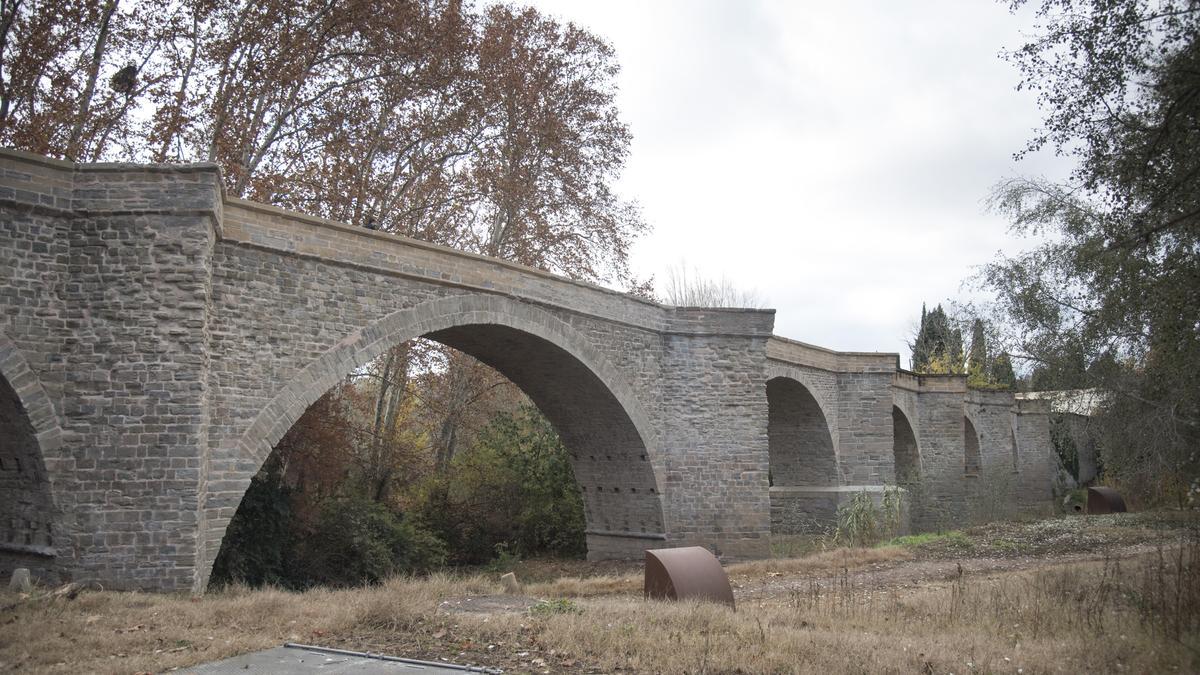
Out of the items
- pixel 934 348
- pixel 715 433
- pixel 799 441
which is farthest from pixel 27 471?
pixel 934 348

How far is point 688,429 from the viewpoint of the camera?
15.8 metres

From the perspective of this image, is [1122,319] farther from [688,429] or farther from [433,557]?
[433,557]

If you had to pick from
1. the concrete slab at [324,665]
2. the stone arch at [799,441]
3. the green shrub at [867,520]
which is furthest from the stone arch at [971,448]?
the concrete slab at [324,665]

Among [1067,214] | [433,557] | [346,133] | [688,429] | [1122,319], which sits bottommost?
[433,557]

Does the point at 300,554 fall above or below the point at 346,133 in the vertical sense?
below

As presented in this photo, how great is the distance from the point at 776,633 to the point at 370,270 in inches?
259

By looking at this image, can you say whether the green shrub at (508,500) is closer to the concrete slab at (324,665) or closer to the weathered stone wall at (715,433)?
the weathered stone wall at (715,433)

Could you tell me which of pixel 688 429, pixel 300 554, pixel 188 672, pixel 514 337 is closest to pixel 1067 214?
pixel 688 429

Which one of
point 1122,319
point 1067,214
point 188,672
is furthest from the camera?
point 1067,214

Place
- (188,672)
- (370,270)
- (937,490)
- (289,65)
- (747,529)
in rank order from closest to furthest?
(188,672)
(370,270)
(289,65)
(747,529)
(937,490)

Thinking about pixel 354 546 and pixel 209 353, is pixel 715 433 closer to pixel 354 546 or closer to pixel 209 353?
pixel 354 546

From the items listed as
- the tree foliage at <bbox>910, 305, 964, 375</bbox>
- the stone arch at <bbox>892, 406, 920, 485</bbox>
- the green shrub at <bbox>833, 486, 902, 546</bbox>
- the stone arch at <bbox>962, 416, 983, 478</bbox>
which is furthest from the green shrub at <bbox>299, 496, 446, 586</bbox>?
the tree foliage at <bbox>910, 305, 964, 375</bbox>

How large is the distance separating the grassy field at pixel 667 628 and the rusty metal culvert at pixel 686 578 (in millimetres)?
309

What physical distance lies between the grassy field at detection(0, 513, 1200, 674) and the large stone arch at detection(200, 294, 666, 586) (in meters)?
1.85
